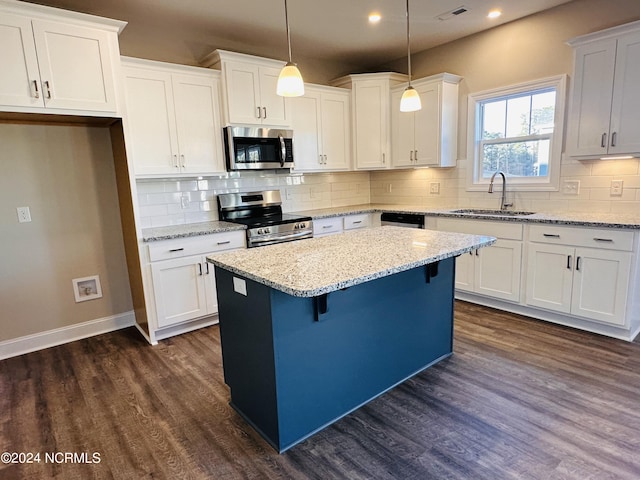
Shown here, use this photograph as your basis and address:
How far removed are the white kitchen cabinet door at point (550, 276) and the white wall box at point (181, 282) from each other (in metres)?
2.59

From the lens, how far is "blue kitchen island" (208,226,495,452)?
173 centimetres

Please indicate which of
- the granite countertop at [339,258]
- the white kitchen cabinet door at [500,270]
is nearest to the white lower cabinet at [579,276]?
the white kitchen cabinet door at [500,270]

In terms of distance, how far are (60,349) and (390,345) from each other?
2.73 meters

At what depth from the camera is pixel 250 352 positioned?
1938 millimetres

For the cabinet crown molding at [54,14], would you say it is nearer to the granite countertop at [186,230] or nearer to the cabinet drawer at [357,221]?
the granite countertop at [186,230]

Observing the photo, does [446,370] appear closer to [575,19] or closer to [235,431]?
[235,431]

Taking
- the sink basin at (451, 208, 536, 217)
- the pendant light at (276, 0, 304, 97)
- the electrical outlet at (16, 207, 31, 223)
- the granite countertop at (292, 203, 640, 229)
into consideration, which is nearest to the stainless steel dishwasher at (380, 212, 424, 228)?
the granite countertop at (292, 203, 640, 229)

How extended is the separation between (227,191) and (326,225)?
112 centimetres

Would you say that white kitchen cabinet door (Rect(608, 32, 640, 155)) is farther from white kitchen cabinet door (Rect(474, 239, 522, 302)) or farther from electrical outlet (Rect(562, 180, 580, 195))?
white kitchen cabinet door (Rect(474, 239, 522, 302))

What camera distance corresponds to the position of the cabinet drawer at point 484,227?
3.30 metres

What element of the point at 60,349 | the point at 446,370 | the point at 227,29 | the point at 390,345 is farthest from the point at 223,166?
the point at 446,370

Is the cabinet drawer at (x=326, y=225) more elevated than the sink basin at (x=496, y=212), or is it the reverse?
the sink basin at (x=496, y=212)

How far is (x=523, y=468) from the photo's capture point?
1.67 meters

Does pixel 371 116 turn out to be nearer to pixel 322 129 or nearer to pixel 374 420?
pixel 322 129
